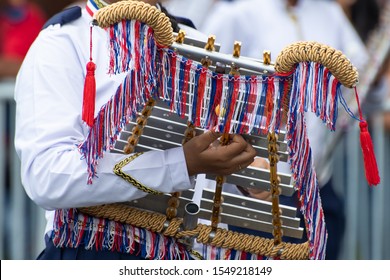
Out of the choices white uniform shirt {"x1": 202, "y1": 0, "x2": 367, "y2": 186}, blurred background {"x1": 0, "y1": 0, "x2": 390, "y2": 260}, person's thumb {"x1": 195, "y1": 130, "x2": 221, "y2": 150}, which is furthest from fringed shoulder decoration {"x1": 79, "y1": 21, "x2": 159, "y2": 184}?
white uniform shirt {"x1": 202, "y1": 0, "x2": 367, "y2": 186}

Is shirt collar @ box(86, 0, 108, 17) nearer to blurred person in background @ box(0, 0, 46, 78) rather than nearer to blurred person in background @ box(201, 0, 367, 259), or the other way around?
blurred person in background @ box(201, 0, 367, 259)

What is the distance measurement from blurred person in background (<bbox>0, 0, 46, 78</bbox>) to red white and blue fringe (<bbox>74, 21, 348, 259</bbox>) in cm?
413

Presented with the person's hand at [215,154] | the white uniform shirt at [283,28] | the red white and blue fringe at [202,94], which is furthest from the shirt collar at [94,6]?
the white uniform shirt at [283,28]

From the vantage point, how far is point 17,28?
7500mm

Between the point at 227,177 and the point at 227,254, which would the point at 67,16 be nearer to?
the point at 227,177

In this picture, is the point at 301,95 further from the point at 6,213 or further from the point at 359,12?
the point at 359,12

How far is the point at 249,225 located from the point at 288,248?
140 millimetres

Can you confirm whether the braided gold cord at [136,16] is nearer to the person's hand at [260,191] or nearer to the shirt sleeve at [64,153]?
the shirt sleeve at [64,153]

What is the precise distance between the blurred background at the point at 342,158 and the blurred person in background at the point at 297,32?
0.13 m

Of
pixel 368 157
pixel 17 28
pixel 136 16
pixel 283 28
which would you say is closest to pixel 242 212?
pixel 368 157

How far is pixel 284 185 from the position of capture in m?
3.39

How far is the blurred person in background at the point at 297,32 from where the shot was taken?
5914 millimetres

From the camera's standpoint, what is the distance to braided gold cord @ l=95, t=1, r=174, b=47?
307cm

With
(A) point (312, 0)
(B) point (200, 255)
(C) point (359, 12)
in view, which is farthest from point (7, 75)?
(B) point (200, 255)
